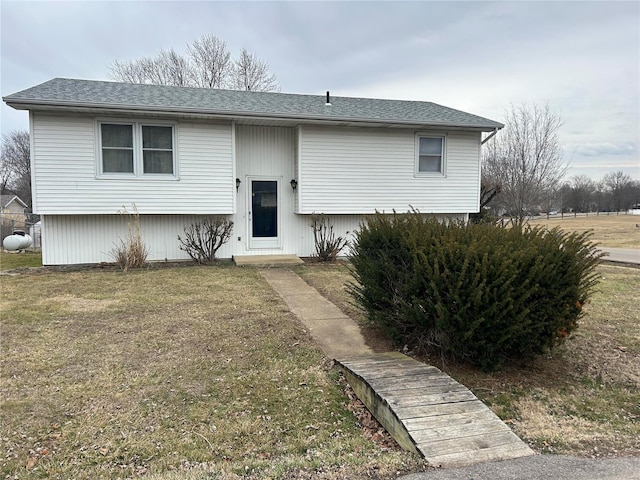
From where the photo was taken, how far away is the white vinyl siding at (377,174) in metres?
11.5

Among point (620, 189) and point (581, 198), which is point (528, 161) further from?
point (620, 189)

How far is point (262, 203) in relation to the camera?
11922mm

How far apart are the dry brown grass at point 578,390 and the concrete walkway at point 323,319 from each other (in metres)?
0.25

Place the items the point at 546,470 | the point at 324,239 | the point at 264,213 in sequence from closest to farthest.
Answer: the point at 546,470 → the point at 264,213 → the point at 324,239

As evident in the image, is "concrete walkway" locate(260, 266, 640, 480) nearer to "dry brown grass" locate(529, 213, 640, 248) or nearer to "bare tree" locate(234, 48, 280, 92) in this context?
"dry brown grass" locate(529, 213, 640, 248)

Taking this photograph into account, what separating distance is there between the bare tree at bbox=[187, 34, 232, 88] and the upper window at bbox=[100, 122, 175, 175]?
17985 mm

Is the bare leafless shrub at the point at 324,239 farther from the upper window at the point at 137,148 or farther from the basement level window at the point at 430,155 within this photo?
the upper window at the point at 137,148

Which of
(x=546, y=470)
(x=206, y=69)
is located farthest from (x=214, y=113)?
(x=206, y=69)

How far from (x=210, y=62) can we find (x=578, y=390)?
27882 millimetres

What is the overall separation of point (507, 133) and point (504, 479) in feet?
61.6

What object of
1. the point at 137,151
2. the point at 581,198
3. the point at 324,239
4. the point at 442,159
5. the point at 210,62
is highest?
the point at 210,62

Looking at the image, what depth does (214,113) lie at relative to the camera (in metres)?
10.1

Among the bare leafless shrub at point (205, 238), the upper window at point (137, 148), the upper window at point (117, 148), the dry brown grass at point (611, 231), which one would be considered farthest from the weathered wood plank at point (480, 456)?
the upper window at point (117, 148)

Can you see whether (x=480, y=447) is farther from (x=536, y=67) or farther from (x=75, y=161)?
(x=536, y=67)
